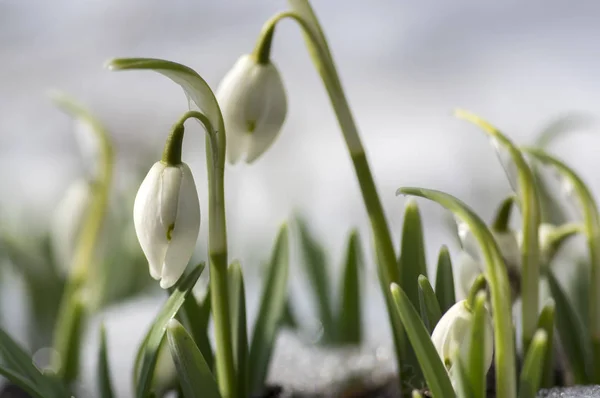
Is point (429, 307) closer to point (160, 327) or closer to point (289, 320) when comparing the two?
point (160, 327)

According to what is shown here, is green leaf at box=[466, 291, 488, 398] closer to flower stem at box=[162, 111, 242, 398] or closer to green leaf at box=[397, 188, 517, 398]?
green leaf at box=[397, 188, 517, 398]

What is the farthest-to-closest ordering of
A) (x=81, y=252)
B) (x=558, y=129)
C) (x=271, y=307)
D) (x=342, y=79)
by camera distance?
(x=342, y=79), (x=81, y=252), (x=558, y=129), (x=271, y=307)

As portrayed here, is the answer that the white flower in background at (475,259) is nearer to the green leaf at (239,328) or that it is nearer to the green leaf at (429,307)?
the green leaf at (429,307)

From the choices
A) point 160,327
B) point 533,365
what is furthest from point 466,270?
point 160,327

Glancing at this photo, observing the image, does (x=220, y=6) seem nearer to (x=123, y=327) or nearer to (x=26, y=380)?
(x=123, y=327)

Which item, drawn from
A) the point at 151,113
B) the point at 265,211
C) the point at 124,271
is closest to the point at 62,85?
the point at 151,113

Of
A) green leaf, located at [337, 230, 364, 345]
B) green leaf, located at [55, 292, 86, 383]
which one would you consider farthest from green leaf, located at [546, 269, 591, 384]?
green leaf, located at [55, 292, 86, 383]
